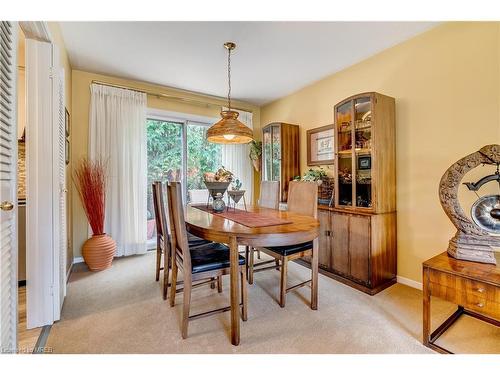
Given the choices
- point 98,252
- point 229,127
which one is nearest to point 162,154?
point 98,252

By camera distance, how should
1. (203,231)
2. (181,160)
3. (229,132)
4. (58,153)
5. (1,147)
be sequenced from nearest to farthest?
1. (1,147)
2. (203,231)
3. (58,153)
4. (229,132)
5. (181,160)

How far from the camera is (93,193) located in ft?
9.68

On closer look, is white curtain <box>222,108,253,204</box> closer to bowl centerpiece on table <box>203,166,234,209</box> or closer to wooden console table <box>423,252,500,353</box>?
bowl centerpiece on table <box>203,166,234,209</box>

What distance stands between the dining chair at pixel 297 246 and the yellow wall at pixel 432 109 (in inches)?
38.9

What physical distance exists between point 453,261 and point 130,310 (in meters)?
2.50

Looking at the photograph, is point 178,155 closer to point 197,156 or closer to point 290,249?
point 197,156

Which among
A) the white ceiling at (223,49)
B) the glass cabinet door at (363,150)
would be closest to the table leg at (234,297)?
the glass cabinet door at (363,150)

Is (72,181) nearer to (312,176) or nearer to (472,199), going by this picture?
(312,176)

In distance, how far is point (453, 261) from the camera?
160cm

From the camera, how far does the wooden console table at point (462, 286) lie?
135 centimetres

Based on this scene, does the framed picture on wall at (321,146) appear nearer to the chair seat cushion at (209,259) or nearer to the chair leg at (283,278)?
the chair leg at (283,278)

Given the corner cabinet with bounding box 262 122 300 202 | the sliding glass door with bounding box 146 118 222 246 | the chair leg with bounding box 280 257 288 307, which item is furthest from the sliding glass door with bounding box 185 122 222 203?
the chair leg with bounding box 280 257 288 307
